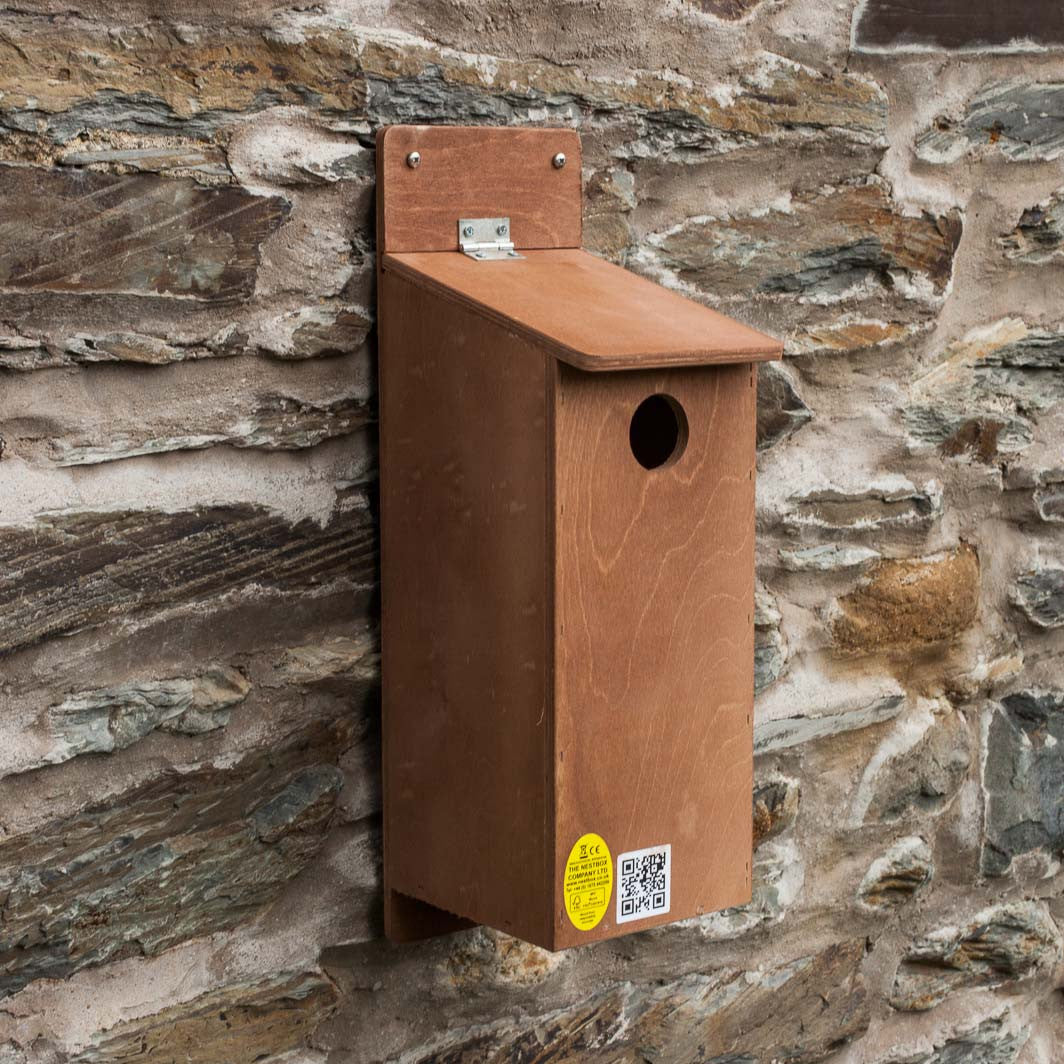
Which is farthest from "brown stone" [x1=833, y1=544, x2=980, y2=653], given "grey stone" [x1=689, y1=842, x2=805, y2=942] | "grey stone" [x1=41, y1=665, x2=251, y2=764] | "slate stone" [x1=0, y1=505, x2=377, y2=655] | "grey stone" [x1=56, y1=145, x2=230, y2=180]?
"grey stone" [x1=56, y1=145, x2=230, y2=180]

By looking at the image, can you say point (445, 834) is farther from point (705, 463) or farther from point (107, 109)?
point (107, 109)

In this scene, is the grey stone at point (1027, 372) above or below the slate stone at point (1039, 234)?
below

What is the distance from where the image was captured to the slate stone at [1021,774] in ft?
6.23

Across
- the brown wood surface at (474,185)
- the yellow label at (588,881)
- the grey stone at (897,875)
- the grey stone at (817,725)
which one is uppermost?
the brown wood surface at (474,185)

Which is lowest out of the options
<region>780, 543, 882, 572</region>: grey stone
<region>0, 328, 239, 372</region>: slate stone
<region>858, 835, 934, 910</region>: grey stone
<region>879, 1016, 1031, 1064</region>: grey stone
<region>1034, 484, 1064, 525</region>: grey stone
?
<region>879, 1016, 1031, 1064</region>: grey stone

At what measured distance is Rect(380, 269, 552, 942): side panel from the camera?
1.26 m

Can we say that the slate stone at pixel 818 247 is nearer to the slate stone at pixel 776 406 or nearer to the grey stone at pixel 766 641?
the slate stone at pixel 776 406

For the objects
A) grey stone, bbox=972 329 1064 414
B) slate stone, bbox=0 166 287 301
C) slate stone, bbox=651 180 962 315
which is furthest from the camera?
grey stone, bbox=972 329 1064 414

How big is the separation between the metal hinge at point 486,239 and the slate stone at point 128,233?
17 cm

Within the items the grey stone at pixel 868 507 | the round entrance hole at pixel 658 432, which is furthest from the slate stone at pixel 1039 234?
the round entrance hole at pixel 658 432

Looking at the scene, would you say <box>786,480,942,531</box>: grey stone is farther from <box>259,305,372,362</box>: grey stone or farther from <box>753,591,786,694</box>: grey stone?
<box>259,305,372,362</box>: grey stone

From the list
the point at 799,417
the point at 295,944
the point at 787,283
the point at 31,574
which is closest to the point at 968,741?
the point at 799,417

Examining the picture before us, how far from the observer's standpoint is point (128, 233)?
126 cm

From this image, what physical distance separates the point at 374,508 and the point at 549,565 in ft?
0.85
